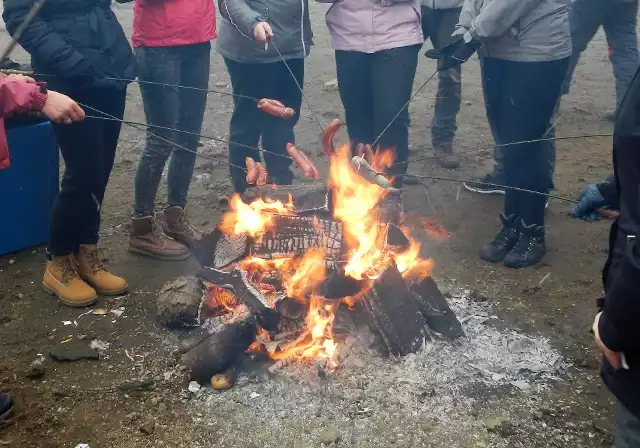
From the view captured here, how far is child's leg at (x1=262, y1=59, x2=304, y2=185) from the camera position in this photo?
5.19 m

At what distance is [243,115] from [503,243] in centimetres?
241

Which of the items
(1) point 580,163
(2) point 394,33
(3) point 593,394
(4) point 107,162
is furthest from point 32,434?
(1) point 580,163

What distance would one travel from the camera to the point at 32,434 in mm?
3197

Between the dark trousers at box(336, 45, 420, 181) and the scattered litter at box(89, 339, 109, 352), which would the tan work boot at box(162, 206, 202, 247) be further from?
the dark trousers at box(336, 45, 420, 181)

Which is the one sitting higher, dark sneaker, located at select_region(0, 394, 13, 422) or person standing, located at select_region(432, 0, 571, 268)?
person standing, located at select_region(432, 0, 571, 268)

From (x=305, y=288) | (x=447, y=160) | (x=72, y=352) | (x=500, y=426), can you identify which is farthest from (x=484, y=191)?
(x=72, y=352)

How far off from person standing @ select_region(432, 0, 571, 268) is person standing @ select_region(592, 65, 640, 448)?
90.3 inches

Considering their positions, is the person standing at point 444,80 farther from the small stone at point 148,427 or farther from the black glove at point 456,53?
the small stone at point 148,427

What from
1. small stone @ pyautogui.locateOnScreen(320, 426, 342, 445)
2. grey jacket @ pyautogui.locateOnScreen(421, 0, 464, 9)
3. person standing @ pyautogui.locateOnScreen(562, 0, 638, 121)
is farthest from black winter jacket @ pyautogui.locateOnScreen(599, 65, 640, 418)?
person standing @ pyautogui.locateOnScreen(562, 0, 638, 121)

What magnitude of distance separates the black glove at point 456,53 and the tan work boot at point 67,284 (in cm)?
307

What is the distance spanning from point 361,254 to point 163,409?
154cm

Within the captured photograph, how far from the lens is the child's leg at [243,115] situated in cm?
514

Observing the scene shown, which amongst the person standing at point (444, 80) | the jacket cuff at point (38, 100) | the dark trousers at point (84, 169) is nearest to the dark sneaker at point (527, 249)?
the person standing at point (444, 80)

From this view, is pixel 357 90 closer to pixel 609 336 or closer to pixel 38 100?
pixel 38 100
